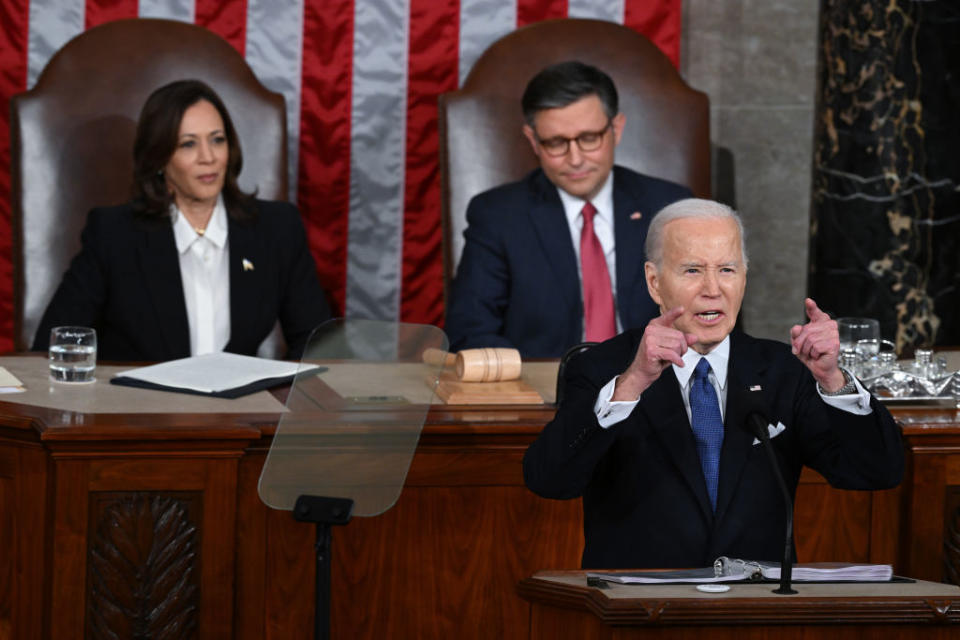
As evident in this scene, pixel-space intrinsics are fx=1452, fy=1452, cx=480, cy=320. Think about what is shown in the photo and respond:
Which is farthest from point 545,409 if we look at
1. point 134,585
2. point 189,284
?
point 189,284

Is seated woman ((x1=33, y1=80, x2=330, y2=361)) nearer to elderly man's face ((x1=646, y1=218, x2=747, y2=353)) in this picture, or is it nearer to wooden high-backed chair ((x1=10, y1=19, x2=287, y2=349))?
wooden high-backed chair ((x1=10, y1=19, x2=287, y2=349))

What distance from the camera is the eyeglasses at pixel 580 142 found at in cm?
411

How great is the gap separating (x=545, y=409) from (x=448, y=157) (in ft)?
6.08

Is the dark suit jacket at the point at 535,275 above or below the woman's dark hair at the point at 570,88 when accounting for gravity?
below

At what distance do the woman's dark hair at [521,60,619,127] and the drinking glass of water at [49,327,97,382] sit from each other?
5.18ft

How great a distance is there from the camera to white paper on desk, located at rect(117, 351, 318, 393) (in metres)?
3.09

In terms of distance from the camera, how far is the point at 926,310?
453 centimetres

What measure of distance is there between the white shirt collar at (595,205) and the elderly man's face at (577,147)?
0.6 inches

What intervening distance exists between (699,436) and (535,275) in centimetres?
186

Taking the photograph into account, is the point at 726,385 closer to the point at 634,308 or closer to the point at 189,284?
the point at 634,308

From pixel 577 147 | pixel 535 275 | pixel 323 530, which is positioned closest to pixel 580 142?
pixel 577 147

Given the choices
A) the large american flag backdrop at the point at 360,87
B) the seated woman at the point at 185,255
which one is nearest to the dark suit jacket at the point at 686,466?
the seated woman at the point at 185,255

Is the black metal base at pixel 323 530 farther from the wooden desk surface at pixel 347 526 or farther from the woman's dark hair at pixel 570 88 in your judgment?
the woman's dark hair at pixel 570 88

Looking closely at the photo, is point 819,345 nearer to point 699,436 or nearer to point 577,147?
point 699,436
